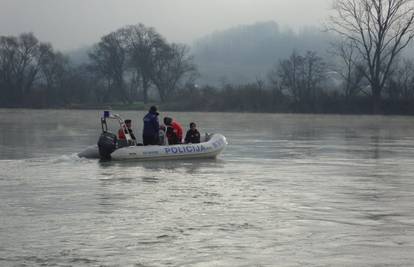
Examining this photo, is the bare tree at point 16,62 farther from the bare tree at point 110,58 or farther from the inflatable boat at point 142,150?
the inflatable boat at point 142,150

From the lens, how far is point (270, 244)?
7.84 metres

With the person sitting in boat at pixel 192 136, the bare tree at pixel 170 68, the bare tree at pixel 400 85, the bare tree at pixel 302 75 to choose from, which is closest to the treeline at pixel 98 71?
the bare tree at pixel 170 68

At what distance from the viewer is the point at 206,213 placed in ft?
32.3

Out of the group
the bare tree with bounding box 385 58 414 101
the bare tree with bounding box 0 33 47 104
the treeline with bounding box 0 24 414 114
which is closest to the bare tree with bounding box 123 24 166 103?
the treeline with bounding box 0 24 414 114

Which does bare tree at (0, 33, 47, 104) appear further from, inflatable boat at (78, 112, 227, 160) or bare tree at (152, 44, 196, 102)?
inflatable boat at (78, 112, 227, 160)

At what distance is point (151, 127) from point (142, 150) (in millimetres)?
1018

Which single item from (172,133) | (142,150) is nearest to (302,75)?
(172,133)

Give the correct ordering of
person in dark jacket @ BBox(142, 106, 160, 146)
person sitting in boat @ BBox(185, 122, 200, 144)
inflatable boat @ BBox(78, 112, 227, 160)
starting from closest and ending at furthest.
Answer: inflatable boat @ BBox(78, 112, 227, 160), person in dark jacket @ BBox(142, 106, 160, 146), person sitting in boat @ BBox(185, 122, 200, 144)

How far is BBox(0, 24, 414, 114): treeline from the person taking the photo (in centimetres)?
7294

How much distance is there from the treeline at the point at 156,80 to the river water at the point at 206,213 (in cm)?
5354

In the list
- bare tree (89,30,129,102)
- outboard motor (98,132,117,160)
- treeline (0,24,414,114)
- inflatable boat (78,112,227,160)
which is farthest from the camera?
bare tree (89,30,129,102)

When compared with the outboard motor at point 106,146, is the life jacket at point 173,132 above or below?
above

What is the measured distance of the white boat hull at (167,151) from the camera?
18125 millimetres

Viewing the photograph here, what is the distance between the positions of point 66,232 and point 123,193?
11.6 feet
